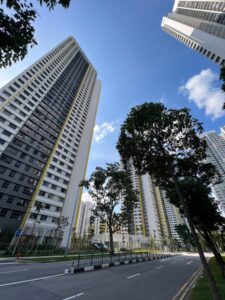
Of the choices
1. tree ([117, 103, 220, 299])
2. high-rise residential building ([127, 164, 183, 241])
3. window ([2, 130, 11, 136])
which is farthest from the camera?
high-rise residential building ([127, 164, 183, 241])

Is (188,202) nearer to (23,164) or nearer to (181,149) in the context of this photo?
(181,149)

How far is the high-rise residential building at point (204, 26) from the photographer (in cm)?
4584

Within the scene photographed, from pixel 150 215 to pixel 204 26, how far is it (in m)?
111

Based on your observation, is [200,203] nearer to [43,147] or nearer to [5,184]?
[5,184]

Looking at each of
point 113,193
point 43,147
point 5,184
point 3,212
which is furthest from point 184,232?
point 5,184

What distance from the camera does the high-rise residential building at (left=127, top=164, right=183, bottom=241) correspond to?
114938 millimetres

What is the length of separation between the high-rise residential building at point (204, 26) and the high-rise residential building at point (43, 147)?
1997 inches

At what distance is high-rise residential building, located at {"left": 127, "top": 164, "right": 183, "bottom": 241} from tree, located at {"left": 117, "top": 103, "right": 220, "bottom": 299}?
99.5 m

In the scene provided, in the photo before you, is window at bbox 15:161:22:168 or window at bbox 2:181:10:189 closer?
window at bbox 2:181:10:189

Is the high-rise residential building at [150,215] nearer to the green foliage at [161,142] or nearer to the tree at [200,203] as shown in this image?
the tree at [200,203]

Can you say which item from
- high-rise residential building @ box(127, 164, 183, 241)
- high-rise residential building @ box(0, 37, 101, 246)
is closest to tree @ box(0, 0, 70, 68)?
high-rise residential building @ box(0, 37, 101, 246)

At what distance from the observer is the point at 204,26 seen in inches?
2443

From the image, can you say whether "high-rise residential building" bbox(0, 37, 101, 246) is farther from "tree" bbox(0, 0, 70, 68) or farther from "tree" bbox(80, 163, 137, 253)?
"tree" bbox(0, 0, 70, 68)

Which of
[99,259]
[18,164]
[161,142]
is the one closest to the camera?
[161,142]
